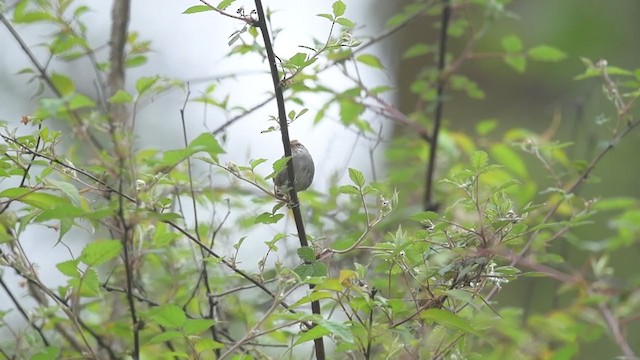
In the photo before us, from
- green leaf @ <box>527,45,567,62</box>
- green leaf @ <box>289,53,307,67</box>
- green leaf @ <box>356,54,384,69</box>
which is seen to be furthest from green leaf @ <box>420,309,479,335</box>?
green leaf @ <box>527,45,567,62</box>

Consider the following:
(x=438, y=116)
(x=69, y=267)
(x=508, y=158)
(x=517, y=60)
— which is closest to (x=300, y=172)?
(x=69, y=267)

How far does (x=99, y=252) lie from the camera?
1.15 meters

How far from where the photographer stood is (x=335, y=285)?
41.0 inches

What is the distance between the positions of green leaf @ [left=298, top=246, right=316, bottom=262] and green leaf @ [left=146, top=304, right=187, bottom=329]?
0.19 m

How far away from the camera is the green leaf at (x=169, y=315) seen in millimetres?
1116

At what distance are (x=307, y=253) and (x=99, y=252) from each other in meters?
0.30

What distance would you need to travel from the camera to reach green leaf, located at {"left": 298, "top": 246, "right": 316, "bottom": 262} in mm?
1102

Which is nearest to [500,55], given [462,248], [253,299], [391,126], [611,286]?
[611,286]

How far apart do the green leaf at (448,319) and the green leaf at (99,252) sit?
1.42 feet

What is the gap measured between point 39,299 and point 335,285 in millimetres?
726

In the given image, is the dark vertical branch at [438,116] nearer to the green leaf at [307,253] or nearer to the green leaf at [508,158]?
the green leaf at [508,158]

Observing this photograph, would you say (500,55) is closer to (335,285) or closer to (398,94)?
(335,285)

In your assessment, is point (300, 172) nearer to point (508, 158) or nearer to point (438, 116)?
point (438, 116)

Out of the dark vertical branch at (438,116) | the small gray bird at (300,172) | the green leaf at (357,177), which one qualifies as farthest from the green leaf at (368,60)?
the green leaf at (357,177)
